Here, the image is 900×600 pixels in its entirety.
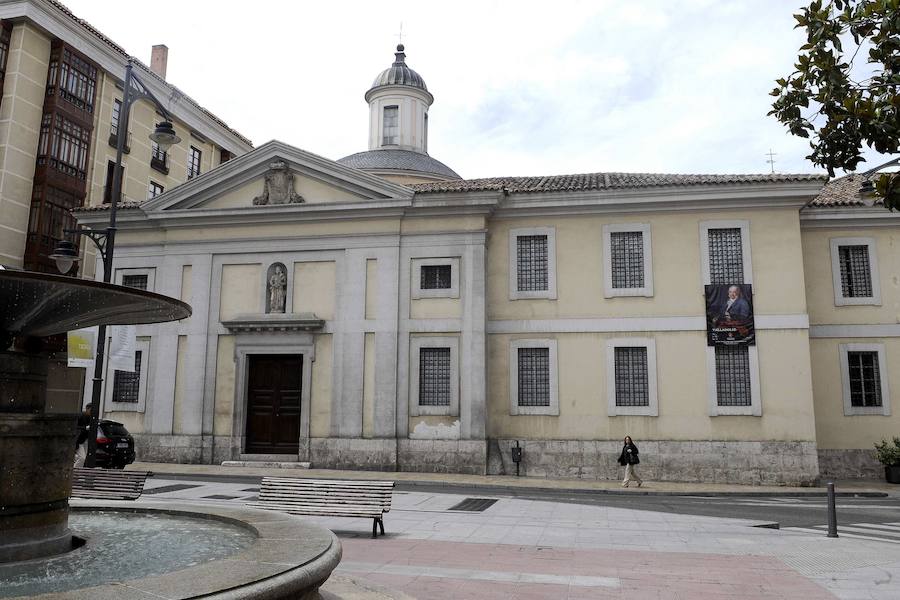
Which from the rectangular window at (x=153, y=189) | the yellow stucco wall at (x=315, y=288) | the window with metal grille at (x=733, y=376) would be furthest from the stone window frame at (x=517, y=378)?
the rectangular window at (x=153, y=189)

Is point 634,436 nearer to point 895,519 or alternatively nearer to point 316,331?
point 895,519

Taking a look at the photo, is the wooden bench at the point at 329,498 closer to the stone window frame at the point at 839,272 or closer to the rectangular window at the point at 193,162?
the stone window frame at the point at 839,272

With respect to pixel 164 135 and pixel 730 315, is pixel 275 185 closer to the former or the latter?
pixel 164 135

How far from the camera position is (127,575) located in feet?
16.6

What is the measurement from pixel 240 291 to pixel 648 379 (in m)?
12.7

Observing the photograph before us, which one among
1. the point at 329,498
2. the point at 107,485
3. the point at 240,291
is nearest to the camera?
the point at 329,498

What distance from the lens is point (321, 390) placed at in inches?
828

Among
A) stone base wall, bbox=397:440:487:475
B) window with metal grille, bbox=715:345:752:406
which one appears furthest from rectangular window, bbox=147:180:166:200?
window with metal grille, bbox=715:345:752:406

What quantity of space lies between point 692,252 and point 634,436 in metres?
5.58

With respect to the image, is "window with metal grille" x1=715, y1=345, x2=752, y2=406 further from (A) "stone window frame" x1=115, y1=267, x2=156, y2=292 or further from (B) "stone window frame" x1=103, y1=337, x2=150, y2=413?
(A) "stone window frame" x1=115, y1=267, x2=156, y2=292

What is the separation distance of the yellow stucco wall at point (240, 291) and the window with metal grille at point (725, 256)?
1369 centimetres

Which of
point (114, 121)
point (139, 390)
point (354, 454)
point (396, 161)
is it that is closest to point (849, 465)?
point (354, 454)

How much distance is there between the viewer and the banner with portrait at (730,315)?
1952 cm

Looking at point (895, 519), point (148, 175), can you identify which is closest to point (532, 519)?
point (895, 519)
